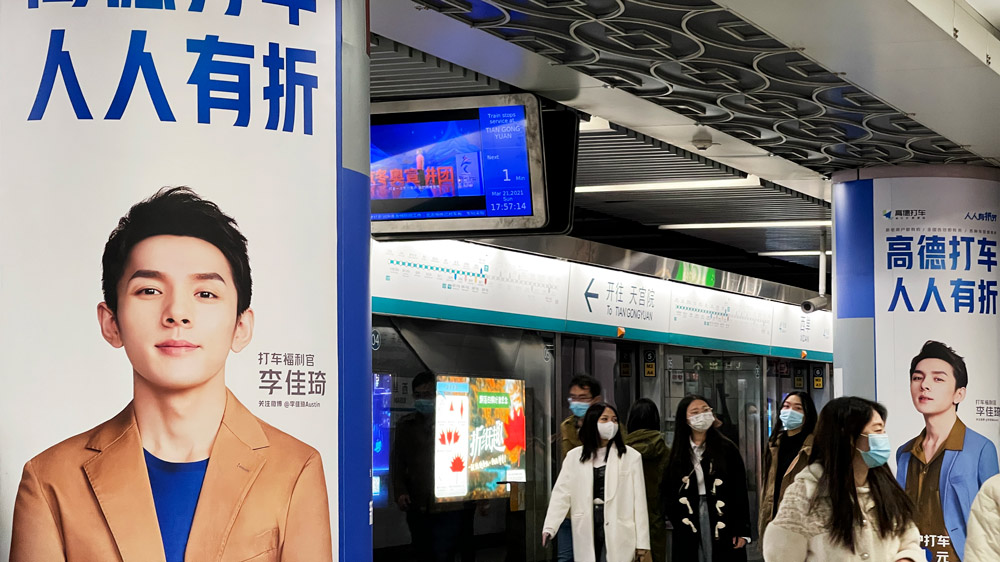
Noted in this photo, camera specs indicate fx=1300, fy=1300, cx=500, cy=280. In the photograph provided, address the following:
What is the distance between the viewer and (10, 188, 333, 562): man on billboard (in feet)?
10.4

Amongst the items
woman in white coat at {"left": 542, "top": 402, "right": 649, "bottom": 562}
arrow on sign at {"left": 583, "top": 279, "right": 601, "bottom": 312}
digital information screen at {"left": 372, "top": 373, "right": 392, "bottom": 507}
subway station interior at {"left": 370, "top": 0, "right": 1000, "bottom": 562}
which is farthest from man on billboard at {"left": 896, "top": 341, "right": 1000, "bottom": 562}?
arrow on sign at {"left": 583, "top": 279, "right": 601, "bottom": 312}

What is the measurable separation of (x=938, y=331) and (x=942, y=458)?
2.62 feet

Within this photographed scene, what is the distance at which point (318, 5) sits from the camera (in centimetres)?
350

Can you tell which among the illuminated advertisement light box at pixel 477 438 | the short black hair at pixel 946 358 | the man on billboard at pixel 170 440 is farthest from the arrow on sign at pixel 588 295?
the man on billboard at pixel 170 440

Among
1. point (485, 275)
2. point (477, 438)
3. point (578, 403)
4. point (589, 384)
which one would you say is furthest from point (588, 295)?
point (477, 438)

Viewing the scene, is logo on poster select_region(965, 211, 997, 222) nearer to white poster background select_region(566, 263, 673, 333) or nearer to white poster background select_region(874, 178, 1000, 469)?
white poster background select_region(874, 178, 1000, 469)

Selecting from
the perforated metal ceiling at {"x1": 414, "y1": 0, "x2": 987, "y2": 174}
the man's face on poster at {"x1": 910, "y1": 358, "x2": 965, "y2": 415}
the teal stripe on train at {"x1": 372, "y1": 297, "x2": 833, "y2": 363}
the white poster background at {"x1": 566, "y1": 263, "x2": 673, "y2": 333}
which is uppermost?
the perforated metal ceiling at {"x1": 414, "y1": 0, "x2": 987, "y2": 174}

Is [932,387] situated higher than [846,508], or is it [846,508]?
[932,387]

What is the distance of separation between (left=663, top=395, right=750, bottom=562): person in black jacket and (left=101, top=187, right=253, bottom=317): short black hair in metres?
6.36

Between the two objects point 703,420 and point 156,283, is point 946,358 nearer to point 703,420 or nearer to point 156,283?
point 703,420

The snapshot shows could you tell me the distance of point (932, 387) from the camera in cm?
825

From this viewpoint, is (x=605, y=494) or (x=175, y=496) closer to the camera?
(x=175, y=496)

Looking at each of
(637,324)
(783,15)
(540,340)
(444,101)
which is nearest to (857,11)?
(783,15)

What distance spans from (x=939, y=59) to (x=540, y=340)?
514 cm
